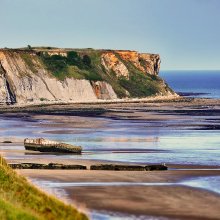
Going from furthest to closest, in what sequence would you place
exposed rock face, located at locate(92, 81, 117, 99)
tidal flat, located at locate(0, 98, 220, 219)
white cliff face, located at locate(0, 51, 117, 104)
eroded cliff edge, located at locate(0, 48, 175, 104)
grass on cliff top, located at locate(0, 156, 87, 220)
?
exposed rock face, located at locate(92, 81, 117, 99) → eroded cliff edge, located at locate(0, 48, 175, 104) → white cliff face, located at locate(0, 51, 117, 104) → tidal flat, located at locate(0, 98, 220, 219) → grass on cliff top, located at locate(0, 156, 87, 220)

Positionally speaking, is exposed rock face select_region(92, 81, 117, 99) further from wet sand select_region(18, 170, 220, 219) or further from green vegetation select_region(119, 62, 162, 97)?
wet sand select_region(18, 170, 220, 219)

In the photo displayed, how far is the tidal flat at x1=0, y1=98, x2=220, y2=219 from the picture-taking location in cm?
3922

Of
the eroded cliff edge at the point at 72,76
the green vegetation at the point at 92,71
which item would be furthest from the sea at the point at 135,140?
the green vegetation at the point at 92,71

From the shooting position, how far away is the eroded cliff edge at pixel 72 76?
15388 cm

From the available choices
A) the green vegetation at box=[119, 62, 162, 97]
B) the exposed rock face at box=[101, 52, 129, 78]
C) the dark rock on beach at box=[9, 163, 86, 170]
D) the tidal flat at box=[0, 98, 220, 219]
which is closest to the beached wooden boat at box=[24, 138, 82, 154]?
the tidal flat at box=[0, 98, 220, 219]

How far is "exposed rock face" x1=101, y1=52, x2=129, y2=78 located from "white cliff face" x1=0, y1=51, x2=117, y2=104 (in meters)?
16.6

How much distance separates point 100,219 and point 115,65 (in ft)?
508

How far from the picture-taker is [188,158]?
204 ft

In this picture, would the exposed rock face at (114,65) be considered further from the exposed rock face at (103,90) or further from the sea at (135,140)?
the sea at (135,140)

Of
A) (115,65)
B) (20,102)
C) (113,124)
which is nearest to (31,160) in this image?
(113,124)

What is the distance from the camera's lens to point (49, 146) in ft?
222

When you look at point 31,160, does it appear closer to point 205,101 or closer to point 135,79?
point 205,101

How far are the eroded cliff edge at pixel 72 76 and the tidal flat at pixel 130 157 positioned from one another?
895 inches

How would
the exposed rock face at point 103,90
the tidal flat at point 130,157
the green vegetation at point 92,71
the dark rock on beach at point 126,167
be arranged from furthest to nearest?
1. the green vegetation at point 92,71
2. the exposed rock face at point 103,90
3. the dark rock on beach at point 126,167
4. the tidal flat at point 130,157
